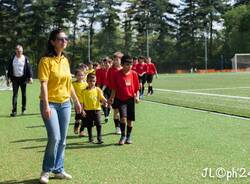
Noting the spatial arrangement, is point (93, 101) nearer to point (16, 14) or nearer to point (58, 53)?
point (58, 53)

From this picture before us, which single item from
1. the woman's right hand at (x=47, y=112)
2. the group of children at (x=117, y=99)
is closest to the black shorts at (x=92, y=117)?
the group of children at (x=117, y=99)

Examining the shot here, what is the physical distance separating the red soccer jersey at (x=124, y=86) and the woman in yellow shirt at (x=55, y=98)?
292 centimetres

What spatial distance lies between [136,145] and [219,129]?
7.78 ft

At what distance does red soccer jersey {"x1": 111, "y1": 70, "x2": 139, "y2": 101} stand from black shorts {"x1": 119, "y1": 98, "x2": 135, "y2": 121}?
0.25 ft

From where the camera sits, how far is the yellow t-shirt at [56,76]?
6586 millimetres

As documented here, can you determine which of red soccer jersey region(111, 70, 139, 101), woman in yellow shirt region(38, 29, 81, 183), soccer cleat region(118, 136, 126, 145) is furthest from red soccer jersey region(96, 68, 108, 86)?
woman in yellow shirt region(38, 29, 81, 183)

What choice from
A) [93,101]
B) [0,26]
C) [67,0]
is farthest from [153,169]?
[67,0]

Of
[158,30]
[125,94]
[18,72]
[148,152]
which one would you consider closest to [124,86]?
[125,94]

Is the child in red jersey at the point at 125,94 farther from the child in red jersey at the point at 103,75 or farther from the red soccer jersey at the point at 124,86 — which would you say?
the child in red jersey at the point at 103,75

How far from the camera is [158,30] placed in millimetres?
88125

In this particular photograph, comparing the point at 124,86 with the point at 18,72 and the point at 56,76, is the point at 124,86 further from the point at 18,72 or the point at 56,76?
the point at 18,72

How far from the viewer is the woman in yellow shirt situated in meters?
6.56

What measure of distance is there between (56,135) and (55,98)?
1.56 ft

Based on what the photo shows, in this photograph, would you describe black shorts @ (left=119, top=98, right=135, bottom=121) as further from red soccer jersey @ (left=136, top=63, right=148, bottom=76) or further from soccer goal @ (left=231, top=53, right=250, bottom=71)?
soccer goal @ (left=231, top=53, right=250, bottom=71)
